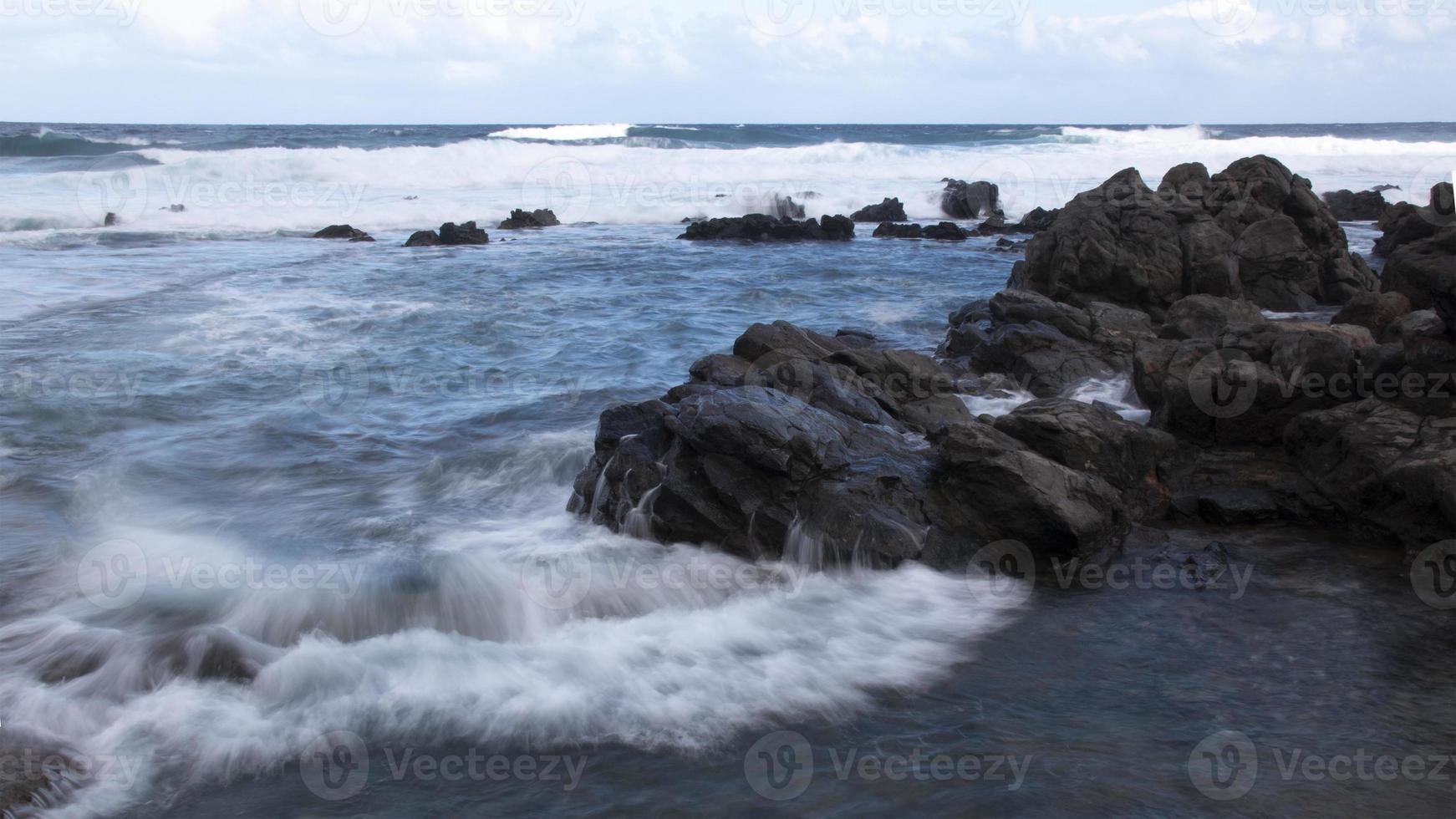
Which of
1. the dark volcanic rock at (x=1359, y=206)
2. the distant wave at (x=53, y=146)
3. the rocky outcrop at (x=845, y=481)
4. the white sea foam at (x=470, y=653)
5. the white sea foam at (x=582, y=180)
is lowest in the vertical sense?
the white sea foam at (x=470, y=653)

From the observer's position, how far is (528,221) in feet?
108

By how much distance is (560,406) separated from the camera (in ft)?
38.7

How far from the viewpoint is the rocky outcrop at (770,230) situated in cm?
2909

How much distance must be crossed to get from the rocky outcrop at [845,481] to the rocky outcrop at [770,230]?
2110cm

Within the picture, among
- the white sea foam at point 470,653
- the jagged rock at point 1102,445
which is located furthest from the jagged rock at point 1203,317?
the white sea foam at point 470,653

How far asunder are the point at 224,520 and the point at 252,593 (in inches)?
69.9

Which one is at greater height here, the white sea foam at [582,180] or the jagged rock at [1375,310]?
the white sea foam at [582,180]

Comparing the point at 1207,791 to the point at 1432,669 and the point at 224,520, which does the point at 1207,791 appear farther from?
the point at 224,520

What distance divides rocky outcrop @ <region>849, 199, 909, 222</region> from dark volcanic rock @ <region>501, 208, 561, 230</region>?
32.4 feet

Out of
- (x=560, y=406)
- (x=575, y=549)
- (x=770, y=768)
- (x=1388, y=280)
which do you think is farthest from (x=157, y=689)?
(x=1388, y=280)

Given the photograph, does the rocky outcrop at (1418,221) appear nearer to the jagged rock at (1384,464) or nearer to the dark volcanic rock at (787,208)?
the jagged rock at (1384,464)

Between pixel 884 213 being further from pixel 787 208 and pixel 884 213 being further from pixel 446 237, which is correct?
pixel 446 237

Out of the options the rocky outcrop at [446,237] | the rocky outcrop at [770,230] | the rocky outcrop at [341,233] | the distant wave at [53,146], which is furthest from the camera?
the distant wave at [53,146]

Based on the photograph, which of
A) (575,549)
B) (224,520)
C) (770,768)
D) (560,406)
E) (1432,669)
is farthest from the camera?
(560,406)
